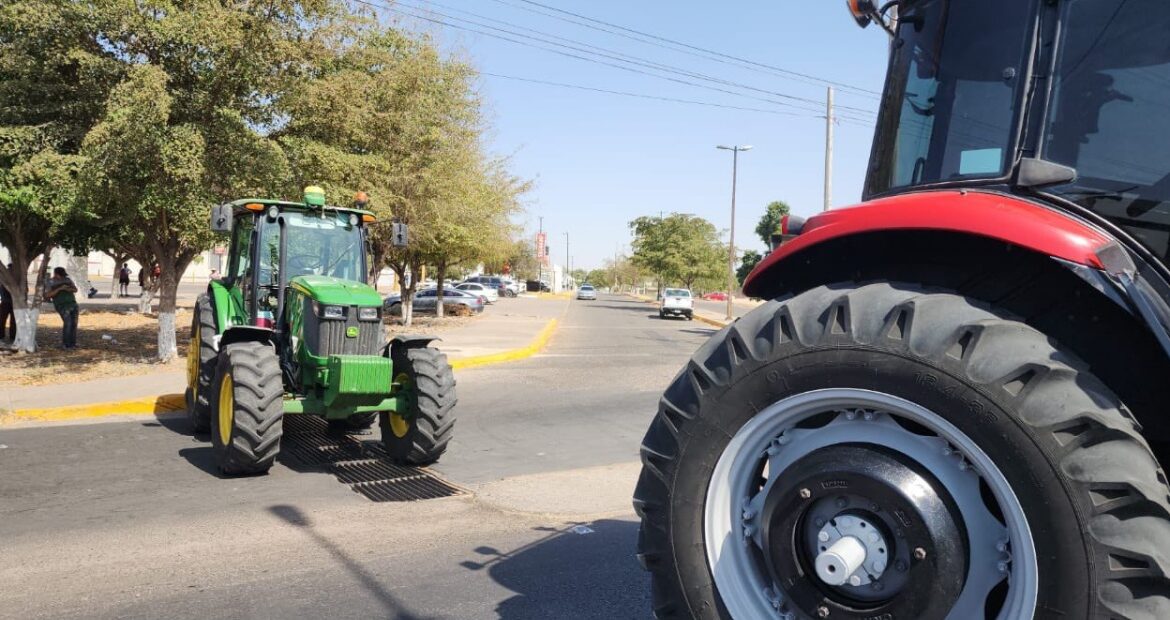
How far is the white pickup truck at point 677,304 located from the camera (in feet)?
136

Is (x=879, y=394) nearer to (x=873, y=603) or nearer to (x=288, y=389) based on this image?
(x=873, y=603)

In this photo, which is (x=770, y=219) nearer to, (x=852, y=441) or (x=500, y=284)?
(x=500, y=284)

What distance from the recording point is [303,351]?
295 inches

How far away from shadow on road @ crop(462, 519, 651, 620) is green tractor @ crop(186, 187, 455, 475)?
2.36m

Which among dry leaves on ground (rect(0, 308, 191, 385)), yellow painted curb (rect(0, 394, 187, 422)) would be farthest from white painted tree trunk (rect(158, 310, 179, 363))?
yellow painted curb (rect(0, 394, 187, 422))

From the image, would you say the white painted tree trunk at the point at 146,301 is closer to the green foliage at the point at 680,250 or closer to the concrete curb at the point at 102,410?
the concrete curb at the point at 102,410

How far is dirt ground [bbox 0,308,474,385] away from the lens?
1266 cm

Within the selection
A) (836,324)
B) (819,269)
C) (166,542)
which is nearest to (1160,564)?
(836,324)

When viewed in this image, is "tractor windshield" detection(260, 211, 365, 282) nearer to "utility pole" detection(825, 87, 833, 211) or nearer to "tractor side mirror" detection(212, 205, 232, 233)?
"tractor side mirror" detection(212, 205, 232, 233)

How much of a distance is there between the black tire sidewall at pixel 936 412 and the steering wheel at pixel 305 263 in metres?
6.46

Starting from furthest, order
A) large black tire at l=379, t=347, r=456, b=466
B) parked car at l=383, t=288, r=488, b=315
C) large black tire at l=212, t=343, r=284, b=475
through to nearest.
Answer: parked car at l=383, t=288, r=488, b=315 < large black tire at l=379, t=347, r=456, b=466 < large black tire at l=212, t=343, r=284, b=475

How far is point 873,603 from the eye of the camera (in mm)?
2299

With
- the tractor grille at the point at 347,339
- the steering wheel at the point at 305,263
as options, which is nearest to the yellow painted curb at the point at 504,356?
the steering wheel at the point at 305,263

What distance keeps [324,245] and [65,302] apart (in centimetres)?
1049
